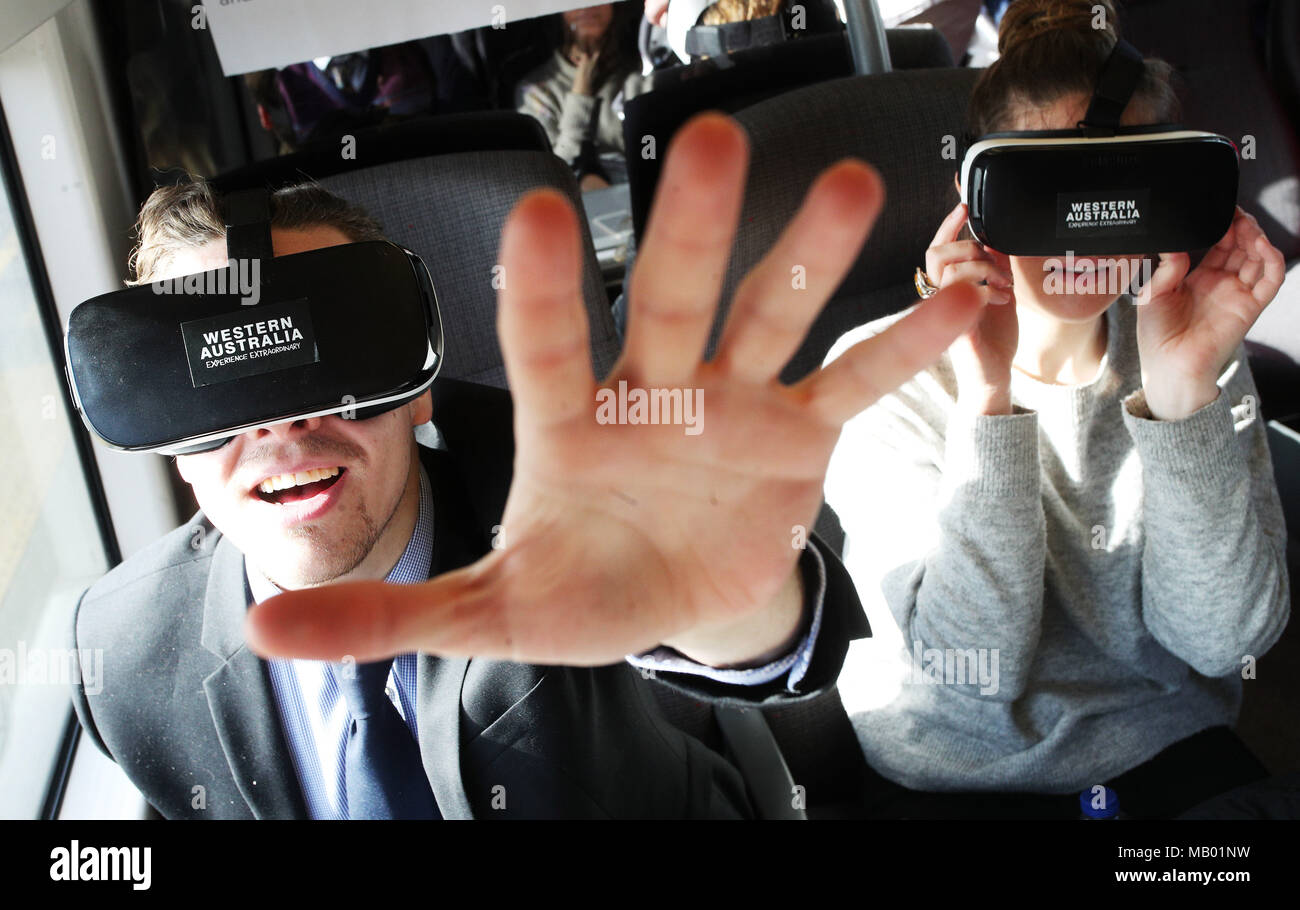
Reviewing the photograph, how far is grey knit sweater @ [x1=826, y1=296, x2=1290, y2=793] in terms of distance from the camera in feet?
2.56

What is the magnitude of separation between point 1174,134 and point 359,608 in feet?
1.84

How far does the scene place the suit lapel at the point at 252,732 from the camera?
708mm

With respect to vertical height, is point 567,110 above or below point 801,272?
above

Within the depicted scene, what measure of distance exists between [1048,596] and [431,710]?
1.84 ft

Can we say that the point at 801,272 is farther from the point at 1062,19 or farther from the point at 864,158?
the point at 864,158

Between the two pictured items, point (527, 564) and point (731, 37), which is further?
point (731, 37)

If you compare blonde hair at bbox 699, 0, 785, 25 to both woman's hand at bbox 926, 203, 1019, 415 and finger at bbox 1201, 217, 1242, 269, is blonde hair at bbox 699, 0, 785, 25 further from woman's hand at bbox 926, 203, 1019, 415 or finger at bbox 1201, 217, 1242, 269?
finger at bbox 1201, 217, 1242, 269

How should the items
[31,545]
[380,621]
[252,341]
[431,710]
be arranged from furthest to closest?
1. [31,545]
2. [431,710]
3. [252,341]
4. [380,621]

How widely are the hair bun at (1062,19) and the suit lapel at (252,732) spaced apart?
781 millimetres

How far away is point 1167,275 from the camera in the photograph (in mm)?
676

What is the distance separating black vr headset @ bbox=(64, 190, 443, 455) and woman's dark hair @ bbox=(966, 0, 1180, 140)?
1.74 ft

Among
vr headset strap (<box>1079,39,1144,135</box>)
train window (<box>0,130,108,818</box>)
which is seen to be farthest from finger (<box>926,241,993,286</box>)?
train window (<box>0,130,108,818</box>)

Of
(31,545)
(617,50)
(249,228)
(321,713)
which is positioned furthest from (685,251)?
(617,50)
